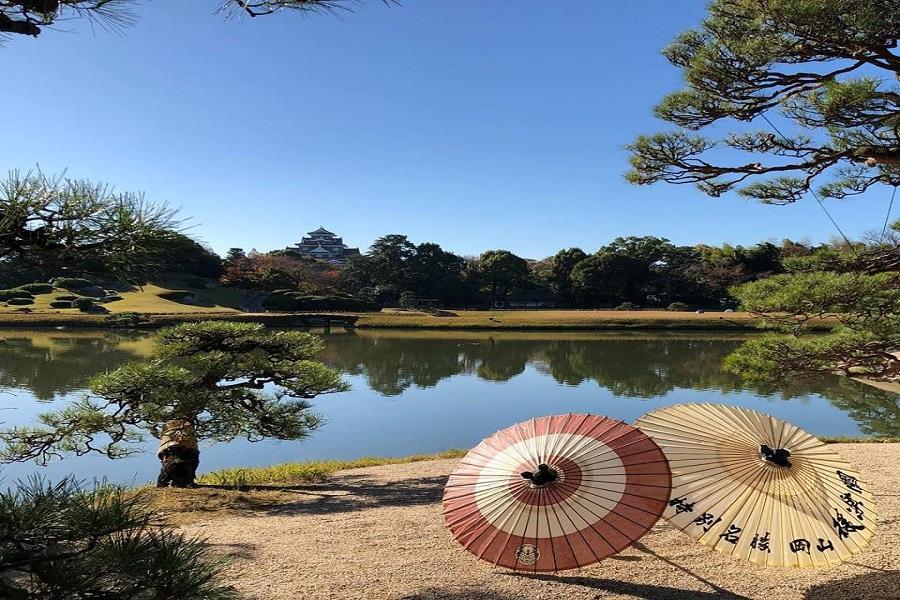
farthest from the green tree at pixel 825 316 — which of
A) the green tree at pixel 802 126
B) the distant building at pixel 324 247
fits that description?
the distant building at pixel 324 247

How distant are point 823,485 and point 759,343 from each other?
214cm

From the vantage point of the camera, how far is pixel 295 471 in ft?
21.0

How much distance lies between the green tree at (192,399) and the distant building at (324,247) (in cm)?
5366

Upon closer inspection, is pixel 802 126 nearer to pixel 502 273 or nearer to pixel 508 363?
pixel 508 363

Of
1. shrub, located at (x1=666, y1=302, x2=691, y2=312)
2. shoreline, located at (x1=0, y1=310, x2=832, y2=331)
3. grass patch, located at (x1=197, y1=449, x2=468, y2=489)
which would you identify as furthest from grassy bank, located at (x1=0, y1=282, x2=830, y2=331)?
grass patch, located at (x1=197, y1=449, x2=468, y2=489)

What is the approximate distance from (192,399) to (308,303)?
96.3ft

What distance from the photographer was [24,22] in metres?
1.73

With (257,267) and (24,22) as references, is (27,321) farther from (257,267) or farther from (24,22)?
(24,22)

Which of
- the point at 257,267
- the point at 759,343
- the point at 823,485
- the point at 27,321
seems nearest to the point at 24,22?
the point at 823,485

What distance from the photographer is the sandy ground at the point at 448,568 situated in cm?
270

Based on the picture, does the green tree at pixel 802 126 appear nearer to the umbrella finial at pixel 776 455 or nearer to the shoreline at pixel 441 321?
the umbrella finial at pixel 776 455

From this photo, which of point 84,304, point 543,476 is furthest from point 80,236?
point 84,304

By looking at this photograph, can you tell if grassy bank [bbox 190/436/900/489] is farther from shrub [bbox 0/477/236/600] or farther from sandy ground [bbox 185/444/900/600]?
shrub [bbox 0/477/236/600]

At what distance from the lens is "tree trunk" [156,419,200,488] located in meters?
5.48
